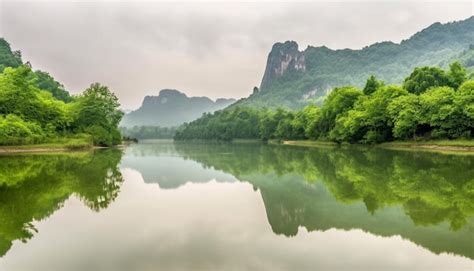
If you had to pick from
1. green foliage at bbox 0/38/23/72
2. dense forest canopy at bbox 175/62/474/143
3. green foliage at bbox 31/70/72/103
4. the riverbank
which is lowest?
the riverbank

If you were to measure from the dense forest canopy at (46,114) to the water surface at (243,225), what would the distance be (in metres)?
35.9

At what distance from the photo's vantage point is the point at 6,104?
5728 cm

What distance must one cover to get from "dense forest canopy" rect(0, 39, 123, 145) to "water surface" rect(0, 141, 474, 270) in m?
35.9

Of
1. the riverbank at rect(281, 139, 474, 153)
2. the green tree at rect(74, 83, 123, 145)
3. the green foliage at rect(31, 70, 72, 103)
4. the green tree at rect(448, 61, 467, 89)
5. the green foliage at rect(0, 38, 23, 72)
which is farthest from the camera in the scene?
the green foliage at rect(0, 38, 23, 72)

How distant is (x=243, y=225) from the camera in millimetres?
12406

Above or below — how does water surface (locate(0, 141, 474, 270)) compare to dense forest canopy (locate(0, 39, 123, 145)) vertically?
below

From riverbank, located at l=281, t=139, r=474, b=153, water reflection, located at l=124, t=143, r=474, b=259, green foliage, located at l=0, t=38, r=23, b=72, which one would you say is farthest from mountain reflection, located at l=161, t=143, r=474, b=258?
→ green foliage, located at l=0, t=38, r=23, b=72

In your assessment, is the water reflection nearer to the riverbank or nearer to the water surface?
the water surface

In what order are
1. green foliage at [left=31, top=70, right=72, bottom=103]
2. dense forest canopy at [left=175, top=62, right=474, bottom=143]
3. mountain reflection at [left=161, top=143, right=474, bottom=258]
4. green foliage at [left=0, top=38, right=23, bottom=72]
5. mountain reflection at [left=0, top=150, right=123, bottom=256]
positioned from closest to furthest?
mountain reflection at [left=161, top=143, right=474, bottom=258], mountain reflection at [left=0, top=150, right=123, bottom=256], dense forest canopy at [left=175, top=62, right=474, bottom=143], green foliage at [left=31, top=70, right=72, bottom=103], green foliage at [left=0, top=38, right=23, bottom=72]

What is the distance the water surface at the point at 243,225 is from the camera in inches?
349

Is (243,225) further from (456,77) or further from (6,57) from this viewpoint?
(6,57)

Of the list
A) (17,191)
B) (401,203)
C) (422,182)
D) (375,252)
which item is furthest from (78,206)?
(422,182)

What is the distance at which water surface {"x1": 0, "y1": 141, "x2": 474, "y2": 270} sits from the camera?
29.1 ft

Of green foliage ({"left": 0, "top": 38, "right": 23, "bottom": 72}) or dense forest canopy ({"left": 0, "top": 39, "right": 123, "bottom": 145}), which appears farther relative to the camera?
green foliage ({"left": 0, "top": 38, "right": 23, "bottom": 72})
